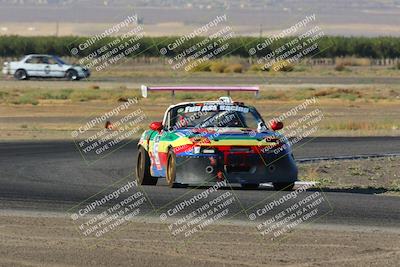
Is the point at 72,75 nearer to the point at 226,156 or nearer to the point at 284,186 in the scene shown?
the point at 284,186

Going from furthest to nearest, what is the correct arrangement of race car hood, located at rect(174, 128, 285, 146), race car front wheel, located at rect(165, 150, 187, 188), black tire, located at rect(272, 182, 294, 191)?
black tire, located at rect(272, 182, 294, 191) < race car front wheel, located at rect(165, 150, 187, 188) < race car hood, located at rect(174, 128, 285, 146)

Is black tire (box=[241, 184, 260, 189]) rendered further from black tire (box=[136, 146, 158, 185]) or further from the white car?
the white car

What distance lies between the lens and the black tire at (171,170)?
739 inches

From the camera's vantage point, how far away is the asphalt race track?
16422 mm

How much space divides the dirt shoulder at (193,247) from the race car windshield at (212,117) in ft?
16.7

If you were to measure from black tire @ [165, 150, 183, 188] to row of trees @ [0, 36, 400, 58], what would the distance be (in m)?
95.9

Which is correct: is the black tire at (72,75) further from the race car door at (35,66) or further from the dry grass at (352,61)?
the dry grass at (352,61)

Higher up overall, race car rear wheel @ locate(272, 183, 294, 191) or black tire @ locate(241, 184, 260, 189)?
race car rear wheel @ locate(272, 183, 294, 191)

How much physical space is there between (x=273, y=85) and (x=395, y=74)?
2307 cm

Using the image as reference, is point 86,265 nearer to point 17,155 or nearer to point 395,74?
point 17,155

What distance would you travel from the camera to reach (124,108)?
48000 mm

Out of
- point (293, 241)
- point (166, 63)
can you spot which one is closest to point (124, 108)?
point (293, 241)

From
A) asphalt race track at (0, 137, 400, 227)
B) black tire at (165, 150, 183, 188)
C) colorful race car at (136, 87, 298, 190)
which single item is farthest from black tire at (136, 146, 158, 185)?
black tire at (165, 150, 183, 188)

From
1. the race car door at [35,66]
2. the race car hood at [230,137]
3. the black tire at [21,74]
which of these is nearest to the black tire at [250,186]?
the race car hood at [230,137]
